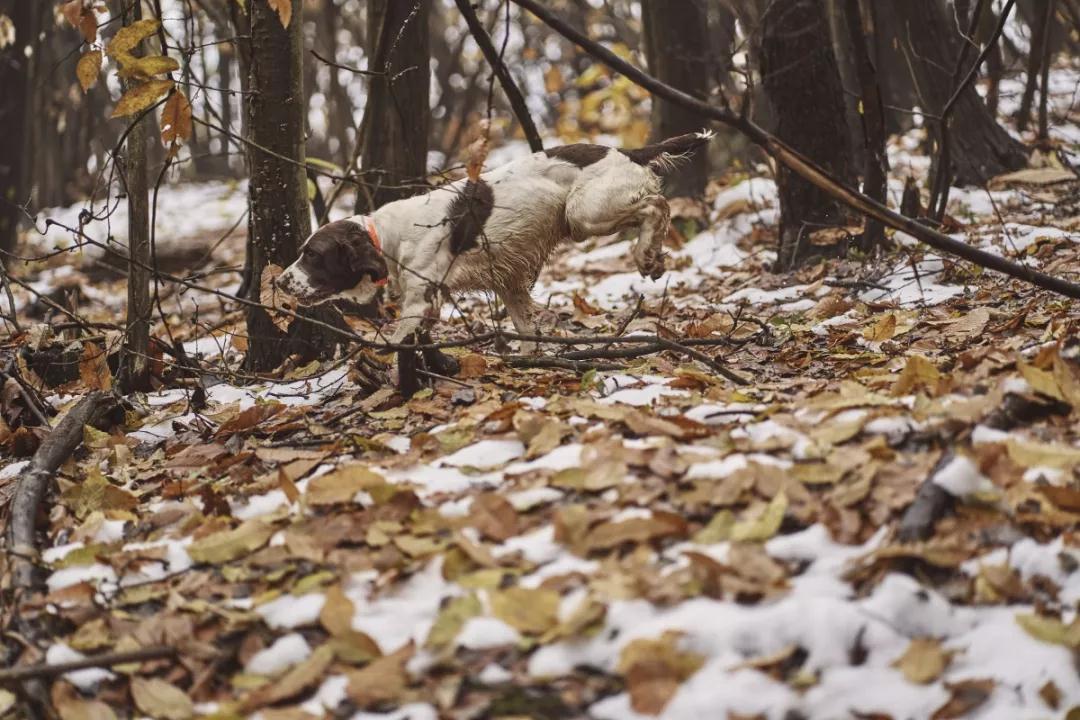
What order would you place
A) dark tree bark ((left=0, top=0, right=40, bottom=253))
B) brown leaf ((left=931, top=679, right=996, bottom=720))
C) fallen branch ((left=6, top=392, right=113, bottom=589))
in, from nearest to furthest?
brown leaf ((left=931, top=679, right=996, bottom=720)), fallen branch ((left=6, top=392, right=113, bottom=589)), dark tree bark ((left=0, top=0, right=40, bottom=253))

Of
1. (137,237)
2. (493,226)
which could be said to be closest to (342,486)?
(493,226)

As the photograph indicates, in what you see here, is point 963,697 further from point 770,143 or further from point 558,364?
point 558,364

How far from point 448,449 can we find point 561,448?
451 millimetres

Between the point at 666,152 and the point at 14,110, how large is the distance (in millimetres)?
9091

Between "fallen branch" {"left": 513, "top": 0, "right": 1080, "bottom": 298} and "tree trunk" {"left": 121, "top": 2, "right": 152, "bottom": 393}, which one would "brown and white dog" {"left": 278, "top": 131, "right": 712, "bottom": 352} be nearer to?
"tree trunk" {"left": 121, "top": 2, "right": 152, "bottom": 393}

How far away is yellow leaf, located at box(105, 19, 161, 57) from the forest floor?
1.53m

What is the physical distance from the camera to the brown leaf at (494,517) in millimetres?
2984

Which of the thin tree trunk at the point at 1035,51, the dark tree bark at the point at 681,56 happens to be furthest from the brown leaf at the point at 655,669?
the thin tree trunk at the point at 1035,51

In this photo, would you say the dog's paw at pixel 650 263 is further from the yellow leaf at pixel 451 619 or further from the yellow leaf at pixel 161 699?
the yellow leaf at pixel 161 699

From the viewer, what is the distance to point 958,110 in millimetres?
8836

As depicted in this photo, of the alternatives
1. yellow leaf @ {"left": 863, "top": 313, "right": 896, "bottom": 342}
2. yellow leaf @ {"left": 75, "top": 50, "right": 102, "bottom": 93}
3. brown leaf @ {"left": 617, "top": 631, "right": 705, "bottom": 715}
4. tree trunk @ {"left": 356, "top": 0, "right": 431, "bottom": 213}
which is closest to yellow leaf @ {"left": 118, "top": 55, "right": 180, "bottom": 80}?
yellow leaf @ {"left": 75, "top": 50, "right": 102, "bottom": 93}

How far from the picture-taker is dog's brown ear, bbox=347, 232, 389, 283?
198 inches

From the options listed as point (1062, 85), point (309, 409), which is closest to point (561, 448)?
point (309, 409)

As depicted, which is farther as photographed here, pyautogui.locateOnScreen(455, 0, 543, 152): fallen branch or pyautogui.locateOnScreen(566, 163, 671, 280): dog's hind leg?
pyautogui.locateOnScreen(566, 163, 671, 280): dog's hind leg
